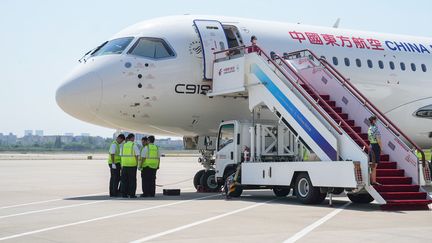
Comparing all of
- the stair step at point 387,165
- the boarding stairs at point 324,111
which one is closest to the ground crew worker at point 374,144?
the boarding stairs at point 324,111

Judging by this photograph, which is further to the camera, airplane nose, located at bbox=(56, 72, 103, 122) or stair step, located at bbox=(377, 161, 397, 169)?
airplane nose, located at bbox=(56, 72, 103, 122)

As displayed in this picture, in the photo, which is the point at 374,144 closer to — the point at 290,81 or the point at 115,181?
the point at 290,81

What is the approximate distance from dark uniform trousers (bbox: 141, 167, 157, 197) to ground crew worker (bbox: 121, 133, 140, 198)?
1.17 feet

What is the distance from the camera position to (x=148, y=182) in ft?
59.1

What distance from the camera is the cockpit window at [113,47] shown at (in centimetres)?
1834

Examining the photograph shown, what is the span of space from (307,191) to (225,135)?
4.20 metres

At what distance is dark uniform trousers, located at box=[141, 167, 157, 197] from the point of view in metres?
18.0

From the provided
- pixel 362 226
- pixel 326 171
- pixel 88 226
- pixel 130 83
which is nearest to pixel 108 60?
pixel 130 83

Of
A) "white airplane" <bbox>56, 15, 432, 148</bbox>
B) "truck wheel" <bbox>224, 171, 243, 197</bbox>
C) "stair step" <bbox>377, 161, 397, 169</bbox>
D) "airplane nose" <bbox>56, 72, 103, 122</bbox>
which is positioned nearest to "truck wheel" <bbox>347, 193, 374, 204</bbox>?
"stair step" <bbox>377, 161, 397, 169</bbox>

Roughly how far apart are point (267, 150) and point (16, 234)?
9.62m

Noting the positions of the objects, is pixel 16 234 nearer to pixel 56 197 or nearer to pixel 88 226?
pixel 88 226

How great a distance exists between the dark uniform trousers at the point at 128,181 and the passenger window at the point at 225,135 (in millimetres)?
2688

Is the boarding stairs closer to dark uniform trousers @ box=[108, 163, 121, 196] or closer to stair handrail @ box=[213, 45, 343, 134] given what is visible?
stair handrail @ box=[213, 45, 343, 134]

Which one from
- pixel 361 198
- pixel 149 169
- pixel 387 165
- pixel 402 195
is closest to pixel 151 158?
pixel 149 169
